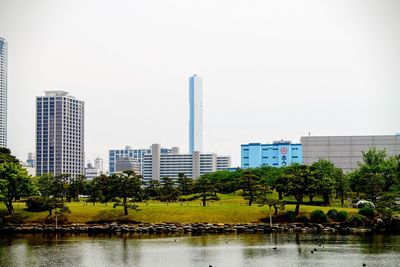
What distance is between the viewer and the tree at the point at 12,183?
83.1 m

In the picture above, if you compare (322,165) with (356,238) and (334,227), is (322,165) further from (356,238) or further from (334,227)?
(356,238)

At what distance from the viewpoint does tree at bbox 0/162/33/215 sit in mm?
83125

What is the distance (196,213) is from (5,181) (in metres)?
26.8

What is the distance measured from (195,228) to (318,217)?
56.5 feet

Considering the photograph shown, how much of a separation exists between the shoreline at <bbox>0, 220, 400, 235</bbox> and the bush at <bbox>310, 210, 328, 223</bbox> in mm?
1083

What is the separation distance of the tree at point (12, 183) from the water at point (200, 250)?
34.2 feet

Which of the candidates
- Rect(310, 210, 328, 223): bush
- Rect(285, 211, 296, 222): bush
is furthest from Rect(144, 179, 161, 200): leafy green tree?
Rect(310, 210, 328, 223): bush

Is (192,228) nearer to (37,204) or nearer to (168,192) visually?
(168,192)

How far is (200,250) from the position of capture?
5919cm

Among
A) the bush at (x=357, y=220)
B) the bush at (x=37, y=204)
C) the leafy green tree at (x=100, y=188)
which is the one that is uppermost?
the leafy green tree at (x=100, y=188)

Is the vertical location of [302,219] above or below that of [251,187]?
below

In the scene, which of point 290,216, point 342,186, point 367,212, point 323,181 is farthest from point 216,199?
point 367,212

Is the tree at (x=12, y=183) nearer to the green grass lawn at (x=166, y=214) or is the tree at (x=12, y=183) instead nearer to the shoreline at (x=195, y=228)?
the green grass lawn at (x=166, y=214)

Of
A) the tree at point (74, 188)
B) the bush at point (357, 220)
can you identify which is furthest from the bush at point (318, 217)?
the tree at point (74, 188)
